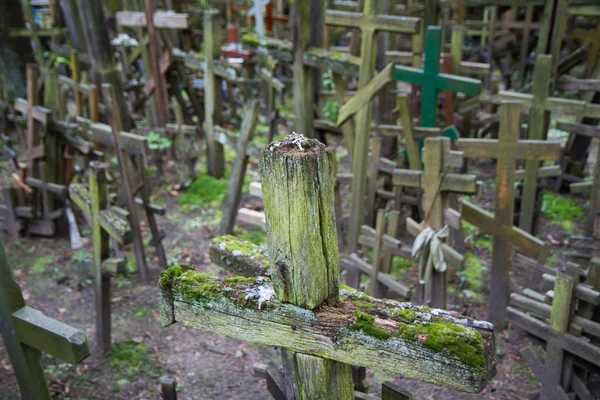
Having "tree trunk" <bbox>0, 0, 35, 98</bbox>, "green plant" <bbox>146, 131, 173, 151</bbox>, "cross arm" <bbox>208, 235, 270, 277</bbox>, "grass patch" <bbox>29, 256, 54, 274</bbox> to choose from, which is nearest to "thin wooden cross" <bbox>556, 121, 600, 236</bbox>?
Result: "cross arm" <bbox>208, 235, 270, 277</bbox>

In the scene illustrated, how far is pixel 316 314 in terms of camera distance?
1722 mm

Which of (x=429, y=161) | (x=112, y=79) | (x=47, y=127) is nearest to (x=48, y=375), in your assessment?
(x=47, y=127)

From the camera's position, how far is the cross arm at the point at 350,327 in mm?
1556

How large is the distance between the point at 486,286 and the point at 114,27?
9254mm

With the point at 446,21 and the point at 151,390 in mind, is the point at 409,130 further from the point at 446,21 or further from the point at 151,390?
the point at 446,21

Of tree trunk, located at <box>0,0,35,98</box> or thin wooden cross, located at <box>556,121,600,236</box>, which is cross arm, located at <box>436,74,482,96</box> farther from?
tree trunk, located at <box>0,0,35,98</box>

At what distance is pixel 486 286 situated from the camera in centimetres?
536

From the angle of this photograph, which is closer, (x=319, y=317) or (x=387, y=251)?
(x=319, y=317)

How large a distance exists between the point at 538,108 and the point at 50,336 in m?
4.93

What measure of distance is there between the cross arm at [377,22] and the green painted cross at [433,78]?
0.73 m

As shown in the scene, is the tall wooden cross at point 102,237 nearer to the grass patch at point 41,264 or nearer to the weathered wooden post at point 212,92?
the grass patch at point 41,264

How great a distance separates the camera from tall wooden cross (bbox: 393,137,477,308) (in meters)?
3.82

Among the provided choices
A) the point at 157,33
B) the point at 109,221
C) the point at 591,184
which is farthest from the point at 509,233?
the point at 157,33

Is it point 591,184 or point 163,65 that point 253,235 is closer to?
point 163,65
